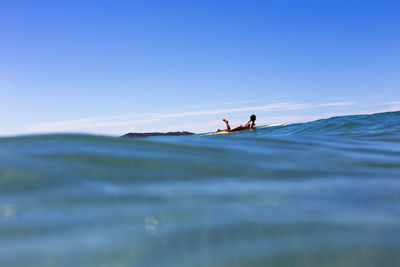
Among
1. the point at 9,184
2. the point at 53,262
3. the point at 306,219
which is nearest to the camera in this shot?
the point at 53,262

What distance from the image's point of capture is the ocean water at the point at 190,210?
1088 millimetres

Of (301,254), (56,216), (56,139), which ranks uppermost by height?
(56,139)

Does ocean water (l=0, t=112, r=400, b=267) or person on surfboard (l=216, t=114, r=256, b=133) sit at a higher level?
person on surfboard (l=216, t=114, r=256, b=133)

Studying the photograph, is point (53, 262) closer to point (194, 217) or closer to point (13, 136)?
point (194, 217)

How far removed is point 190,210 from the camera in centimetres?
155

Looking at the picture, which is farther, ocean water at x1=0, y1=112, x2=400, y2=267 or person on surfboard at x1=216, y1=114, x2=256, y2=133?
person on surfboard at x1=216, y1=114, x2=256, y2=133

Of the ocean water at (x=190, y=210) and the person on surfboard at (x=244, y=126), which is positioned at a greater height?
the person on surfboard at (x=244, y=126)

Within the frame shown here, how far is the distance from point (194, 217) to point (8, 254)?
739 millimetres

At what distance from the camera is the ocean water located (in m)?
1.09

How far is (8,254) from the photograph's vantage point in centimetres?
107

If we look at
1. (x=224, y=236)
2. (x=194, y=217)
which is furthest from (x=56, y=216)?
(x=224, y=236)

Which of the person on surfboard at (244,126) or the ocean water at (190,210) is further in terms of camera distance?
the person on surfboard at (244,126)

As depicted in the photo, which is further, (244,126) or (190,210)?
(244,126)

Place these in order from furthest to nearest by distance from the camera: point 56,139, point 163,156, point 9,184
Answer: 1. point 56,139
2. point 163,156
3. point 9,184
